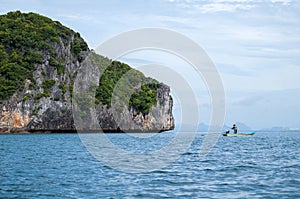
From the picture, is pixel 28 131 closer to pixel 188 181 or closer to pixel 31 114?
pixel 31 114

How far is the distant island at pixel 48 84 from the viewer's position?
122625mm

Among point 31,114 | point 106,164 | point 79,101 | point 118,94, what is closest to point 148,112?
point 118,94

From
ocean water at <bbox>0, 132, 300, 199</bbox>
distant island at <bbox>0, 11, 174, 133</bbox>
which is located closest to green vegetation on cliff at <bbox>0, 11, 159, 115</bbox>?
distant island at <bbox>0, 11, 174, 133</bbox>

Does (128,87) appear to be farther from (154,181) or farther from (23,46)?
(154,181)

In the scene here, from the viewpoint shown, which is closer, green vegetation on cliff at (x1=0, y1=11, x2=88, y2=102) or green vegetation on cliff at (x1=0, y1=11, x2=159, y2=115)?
green vegetation on cliff at (x1=0, y1=11, x2=88, y2=102)

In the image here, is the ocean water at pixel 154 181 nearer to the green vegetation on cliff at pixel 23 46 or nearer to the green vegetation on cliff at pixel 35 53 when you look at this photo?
the green vegetation on cliff at pixel 23 46

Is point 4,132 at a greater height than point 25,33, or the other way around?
point 25,33

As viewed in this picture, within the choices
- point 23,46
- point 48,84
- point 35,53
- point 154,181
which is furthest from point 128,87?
point 154,181

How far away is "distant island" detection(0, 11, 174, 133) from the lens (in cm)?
12262

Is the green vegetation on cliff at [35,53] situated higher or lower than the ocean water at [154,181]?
higher

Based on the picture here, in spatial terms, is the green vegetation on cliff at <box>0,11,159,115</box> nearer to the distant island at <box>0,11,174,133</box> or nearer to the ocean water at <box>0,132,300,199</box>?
the distant island at <box>0,11,174,133</box>

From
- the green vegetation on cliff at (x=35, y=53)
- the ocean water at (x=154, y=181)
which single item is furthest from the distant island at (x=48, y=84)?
the ocean water at (x=154, y=181)

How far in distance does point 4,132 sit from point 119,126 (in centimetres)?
4706

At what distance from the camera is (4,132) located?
11706 cm
